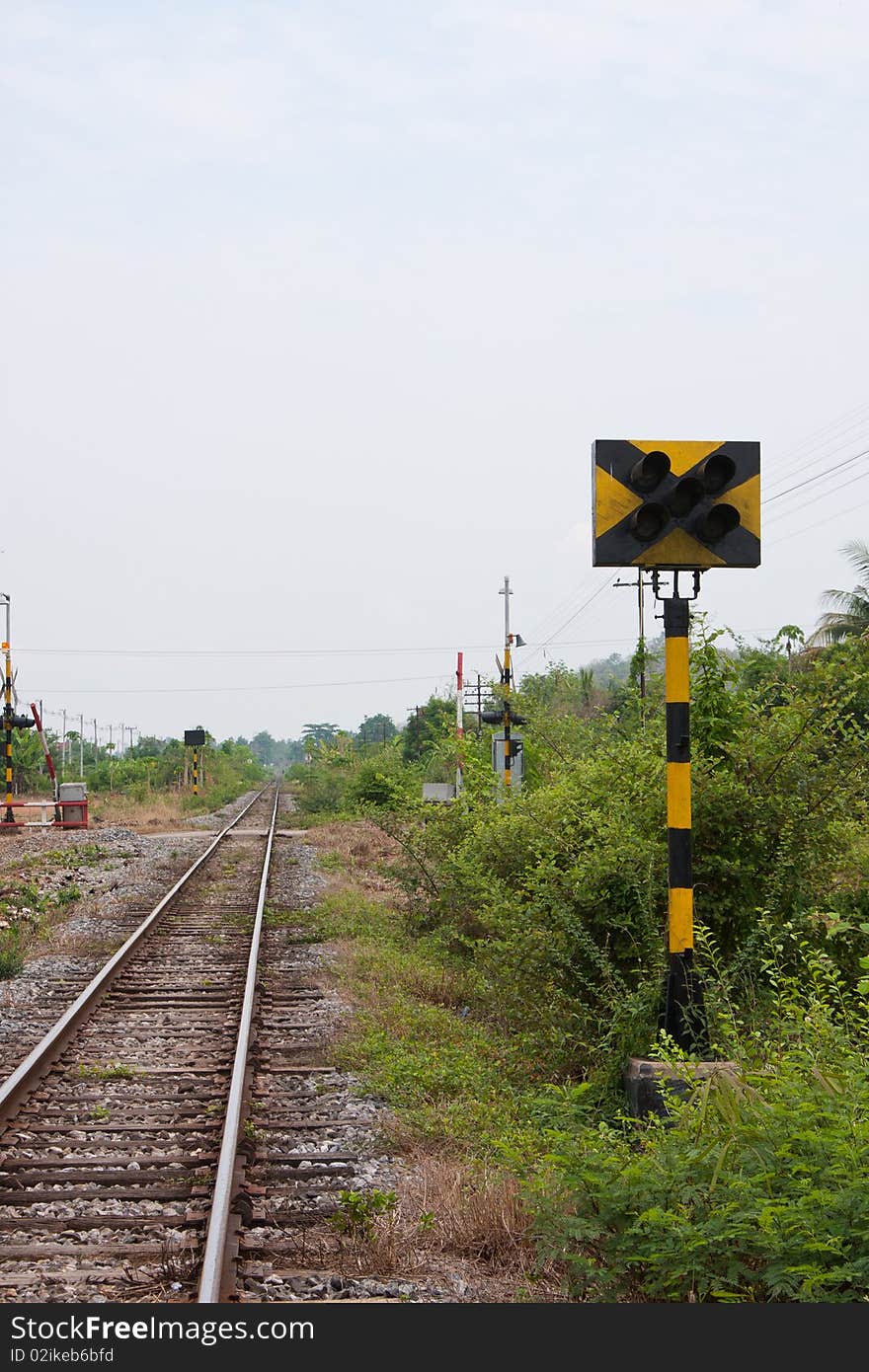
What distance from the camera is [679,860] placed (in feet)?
20.8

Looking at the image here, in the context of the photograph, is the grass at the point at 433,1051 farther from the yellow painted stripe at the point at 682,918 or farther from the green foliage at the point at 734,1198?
the yellow painted stripe at the point at 682,918

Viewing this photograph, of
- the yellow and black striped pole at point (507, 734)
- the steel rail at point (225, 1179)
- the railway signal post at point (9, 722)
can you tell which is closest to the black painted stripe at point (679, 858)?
the steel rail at point (225, 1179)

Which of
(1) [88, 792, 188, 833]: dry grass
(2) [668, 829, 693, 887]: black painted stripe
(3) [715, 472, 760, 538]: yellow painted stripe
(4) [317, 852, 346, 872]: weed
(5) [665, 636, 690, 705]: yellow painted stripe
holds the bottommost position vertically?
(4) [317, 852, 346, 872]: weed

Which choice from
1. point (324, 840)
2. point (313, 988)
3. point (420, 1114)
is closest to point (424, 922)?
point (313, 988)

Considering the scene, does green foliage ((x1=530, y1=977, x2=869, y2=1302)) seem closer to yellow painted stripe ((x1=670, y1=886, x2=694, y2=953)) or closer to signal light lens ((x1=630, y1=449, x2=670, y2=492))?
yellow painted stripe ((x1=670, y1=886, x2=694, y2=953))

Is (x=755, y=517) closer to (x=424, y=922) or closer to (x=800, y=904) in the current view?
(x=800, y=904)

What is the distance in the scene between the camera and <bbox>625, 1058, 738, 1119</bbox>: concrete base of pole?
214 inches

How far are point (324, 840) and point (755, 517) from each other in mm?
22915

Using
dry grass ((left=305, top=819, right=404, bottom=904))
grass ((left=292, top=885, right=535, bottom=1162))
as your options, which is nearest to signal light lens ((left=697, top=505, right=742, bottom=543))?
grass ((left=292, top=885, right=535, bottom=1162))

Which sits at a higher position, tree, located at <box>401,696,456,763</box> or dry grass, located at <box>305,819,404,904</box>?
tree, located at <box>401,696,456,763</box>

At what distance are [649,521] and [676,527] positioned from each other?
0.19 m

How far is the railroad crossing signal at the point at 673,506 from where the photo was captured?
21.3 feet

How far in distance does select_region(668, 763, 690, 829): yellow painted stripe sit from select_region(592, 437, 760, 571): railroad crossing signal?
1.06 m

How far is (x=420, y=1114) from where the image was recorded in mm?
6895
